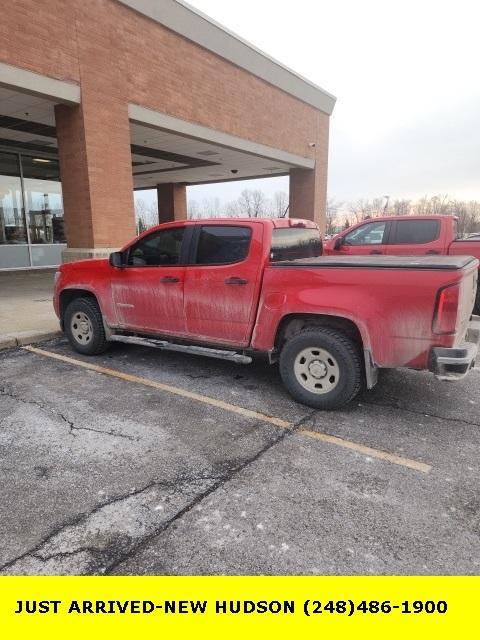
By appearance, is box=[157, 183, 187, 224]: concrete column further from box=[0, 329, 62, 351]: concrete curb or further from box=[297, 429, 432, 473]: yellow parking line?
box=[297, 429, 432, 473]: yellow parking line

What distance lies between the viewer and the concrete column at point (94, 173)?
31.5 feet

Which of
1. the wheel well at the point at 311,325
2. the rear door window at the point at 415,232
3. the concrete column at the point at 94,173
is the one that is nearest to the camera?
the wheel well at the point at 311,325

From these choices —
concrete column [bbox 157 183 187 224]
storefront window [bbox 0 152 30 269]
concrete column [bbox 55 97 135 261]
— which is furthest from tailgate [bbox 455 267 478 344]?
concrete column [bbox 157 183 187 224]

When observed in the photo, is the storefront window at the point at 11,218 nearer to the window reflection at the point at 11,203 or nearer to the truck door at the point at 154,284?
the window reflection at the point at 11,203

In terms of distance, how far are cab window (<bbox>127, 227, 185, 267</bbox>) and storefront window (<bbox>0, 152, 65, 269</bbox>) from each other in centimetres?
1169

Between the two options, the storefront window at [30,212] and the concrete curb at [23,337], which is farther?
the storefront window at [30,212]

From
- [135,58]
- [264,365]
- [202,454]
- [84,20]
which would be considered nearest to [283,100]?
[135,58]

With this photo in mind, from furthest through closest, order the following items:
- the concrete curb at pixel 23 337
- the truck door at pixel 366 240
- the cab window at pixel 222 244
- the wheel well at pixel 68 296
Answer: the truck door at pixel 366 240, the concrete curb at pixel 23 337, the wheel well at pixel 68 296, the cab window at pixel 222 244

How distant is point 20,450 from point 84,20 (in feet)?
31.2

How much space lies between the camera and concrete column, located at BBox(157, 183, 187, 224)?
24.5m

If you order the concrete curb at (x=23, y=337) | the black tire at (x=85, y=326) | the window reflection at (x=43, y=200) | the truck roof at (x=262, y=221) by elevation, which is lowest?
the concrete curb at (x=23, y=337)

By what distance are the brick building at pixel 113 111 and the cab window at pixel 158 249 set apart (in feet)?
15.7

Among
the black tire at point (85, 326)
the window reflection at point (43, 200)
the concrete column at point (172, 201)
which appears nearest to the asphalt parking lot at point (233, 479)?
the black tire at point (85, 326)

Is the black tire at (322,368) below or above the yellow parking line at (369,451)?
above
